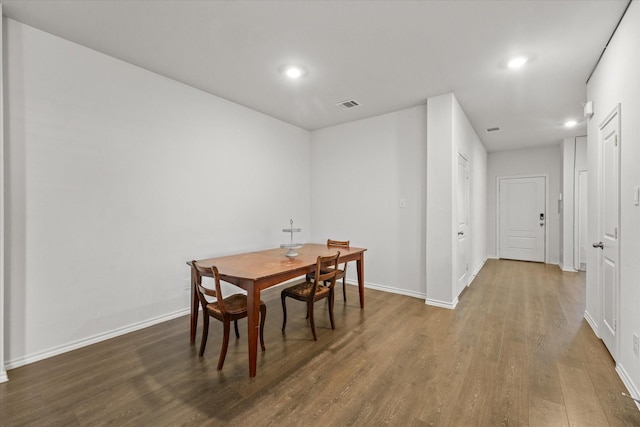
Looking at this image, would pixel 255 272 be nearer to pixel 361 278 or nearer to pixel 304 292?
pixel 304 292

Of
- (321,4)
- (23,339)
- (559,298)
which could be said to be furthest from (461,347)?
(23,339)

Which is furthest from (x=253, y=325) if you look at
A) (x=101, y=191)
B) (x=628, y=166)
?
(x=628, y=166)

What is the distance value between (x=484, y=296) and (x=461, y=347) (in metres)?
1.79

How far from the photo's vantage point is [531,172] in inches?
256

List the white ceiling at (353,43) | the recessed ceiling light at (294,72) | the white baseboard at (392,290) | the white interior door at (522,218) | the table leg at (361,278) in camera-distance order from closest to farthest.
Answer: the white ceiling at (353,43) < the recessed ceiling light at (294,72) < the table leg at (361,278) < the white baseboard at (392,290) < the white interior door at (522,218)

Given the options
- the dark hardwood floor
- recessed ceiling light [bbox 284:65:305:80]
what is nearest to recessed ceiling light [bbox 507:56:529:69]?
recessed ceiling light [bbox 284:65:305:80]

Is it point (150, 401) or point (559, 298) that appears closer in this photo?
point (150, 401)

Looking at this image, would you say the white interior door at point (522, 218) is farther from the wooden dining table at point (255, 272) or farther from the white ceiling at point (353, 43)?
the wooden dining table at point (255, 272)

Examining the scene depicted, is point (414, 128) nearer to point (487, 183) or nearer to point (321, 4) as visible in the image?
point (321, 4)

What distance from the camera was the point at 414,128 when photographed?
4000 mm

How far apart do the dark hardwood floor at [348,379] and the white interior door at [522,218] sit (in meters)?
3.95

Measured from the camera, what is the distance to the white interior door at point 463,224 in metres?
3.99

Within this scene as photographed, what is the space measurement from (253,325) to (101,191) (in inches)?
76.0

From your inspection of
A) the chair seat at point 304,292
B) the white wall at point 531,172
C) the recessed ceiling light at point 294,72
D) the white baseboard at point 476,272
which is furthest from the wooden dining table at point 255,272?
the white wall at point 531,172
